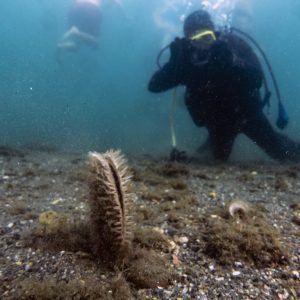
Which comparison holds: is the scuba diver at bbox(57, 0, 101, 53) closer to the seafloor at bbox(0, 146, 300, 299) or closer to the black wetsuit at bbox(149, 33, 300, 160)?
the black wetsuit at bbox(149, 33, 300, 160)

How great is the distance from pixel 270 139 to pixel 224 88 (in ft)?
7.46

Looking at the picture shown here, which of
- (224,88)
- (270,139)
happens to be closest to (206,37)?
(224,88)

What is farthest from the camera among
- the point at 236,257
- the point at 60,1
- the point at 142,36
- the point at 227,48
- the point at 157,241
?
the point at 142,36

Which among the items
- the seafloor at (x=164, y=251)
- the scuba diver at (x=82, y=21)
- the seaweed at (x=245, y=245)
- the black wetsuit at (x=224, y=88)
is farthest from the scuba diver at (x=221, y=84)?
the scuba diver at (x=82, y=21)

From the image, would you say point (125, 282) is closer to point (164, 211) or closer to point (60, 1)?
point (164, 211)

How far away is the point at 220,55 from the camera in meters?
7.50

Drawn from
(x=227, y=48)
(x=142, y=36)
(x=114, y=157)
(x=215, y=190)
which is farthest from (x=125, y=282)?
(x=142, y=36)

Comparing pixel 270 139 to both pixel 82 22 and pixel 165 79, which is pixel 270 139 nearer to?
pixel 165 79

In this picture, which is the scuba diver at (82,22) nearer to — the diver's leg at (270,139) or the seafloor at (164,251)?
the diver's leg at (270,139)

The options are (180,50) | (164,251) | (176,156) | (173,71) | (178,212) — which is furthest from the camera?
(176,156)

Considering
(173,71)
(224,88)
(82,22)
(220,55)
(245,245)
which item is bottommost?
(245,245)

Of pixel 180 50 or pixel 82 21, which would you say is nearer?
pixel 180 50

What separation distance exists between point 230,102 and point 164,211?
5.09m

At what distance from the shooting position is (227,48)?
743 centimetres
